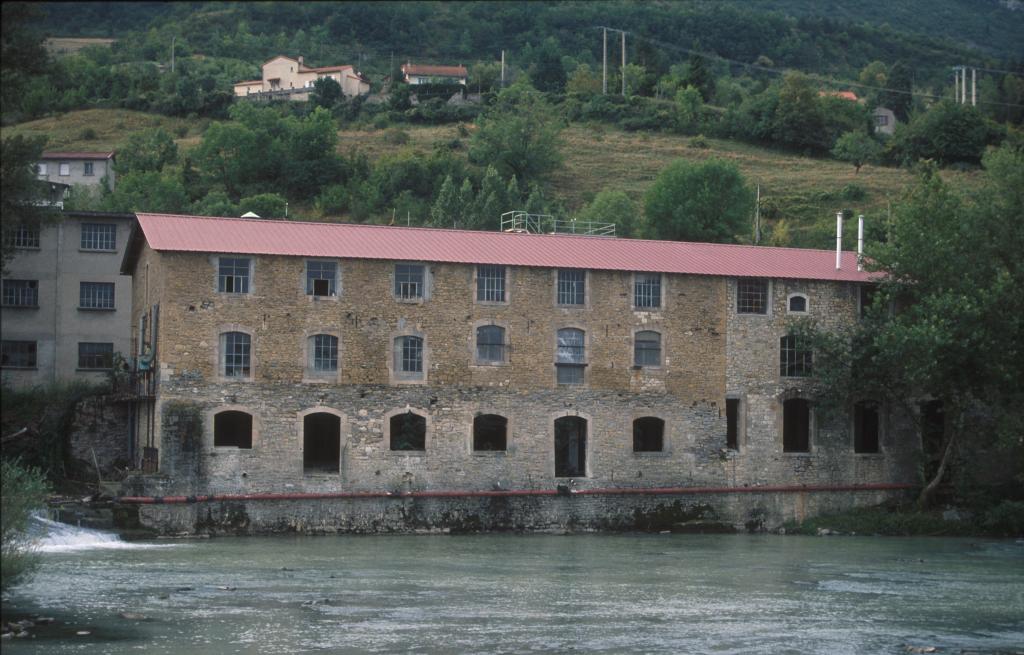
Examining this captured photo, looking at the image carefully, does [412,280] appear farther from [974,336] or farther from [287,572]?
[974,336]

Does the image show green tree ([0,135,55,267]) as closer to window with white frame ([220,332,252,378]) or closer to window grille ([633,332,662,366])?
window with white frame ([220,332,252,378])

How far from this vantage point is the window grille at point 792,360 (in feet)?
135

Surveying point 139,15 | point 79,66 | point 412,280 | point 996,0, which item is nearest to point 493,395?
point 412,280

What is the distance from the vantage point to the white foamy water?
32.0m

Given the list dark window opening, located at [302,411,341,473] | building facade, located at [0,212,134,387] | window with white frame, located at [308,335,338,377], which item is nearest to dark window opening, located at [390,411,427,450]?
dark window opening, located at [302,411,341,473]

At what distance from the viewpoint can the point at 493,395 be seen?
38688mm

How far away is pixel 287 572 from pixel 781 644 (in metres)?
11.0

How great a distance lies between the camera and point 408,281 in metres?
38.3

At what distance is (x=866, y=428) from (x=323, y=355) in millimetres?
16771

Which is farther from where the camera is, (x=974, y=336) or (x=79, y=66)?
(x=79, y=66)

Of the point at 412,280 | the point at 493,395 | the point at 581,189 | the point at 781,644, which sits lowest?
the point at 781,644

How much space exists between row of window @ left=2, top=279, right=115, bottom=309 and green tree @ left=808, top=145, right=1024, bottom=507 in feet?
76.0

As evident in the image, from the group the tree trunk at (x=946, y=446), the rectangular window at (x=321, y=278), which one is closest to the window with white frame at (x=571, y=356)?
the rectangular window at (x=321, y=278)

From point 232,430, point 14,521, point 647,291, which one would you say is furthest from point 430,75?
point 14,521
